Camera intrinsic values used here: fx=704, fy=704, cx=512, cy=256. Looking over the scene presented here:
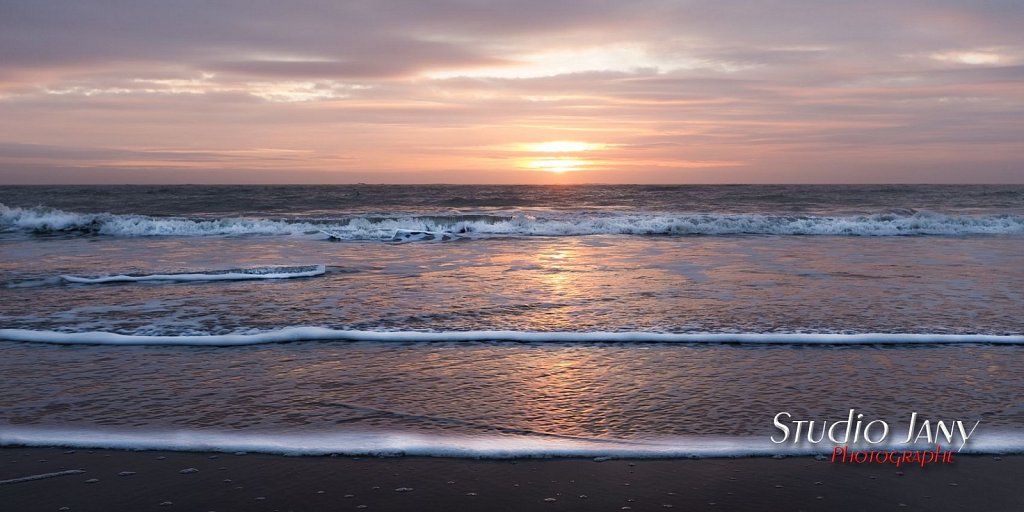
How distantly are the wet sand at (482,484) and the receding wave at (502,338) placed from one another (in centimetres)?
279

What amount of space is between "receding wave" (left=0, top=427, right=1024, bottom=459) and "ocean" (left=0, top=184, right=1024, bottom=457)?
0.06ft

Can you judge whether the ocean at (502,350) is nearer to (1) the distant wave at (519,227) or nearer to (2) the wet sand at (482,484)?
(2) the wet sand at (482,484)

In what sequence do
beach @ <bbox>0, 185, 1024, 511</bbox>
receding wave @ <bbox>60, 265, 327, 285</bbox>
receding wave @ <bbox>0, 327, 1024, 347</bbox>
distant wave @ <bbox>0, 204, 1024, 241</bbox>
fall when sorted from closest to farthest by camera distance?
1. beach @ <bbox>0, 185, 1024, 511</bbox>
2. receding wave @ <bbox>0, 327, 1024, 347</bbox>
3. receding wave @ <bbox>60, 265, 327, 285</bbox>
4. distant wave @ <bbox>0, 204, 1024, 241</bbox>

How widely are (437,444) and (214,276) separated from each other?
8.62 m

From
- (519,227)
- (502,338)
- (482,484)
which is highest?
(519,227)

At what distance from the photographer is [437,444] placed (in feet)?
13.8

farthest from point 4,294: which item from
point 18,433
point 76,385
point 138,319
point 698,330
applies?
point 698,330

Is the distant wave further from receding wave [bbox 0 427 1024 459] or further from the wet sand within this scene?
the wet sand

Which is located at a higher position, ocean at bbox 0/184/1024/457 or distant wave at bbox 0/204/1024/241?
distant wave at bbox 0/204/1024/241

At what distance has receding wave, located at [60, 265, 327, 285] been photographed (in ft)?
36.9

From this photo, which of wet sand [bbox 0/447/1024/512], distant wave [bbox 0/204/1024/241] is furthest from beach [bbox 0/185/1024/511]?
distant wave [bbox 0/204/1024/241]

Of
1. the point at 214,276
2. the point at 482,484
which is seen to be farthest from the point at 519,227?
the point at 482,484

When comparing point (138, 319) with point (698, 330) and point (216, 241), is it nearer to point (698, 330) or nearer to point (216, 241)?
point (698, 330)

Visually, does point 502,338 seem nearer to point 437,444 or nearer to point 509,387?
point 509,387
